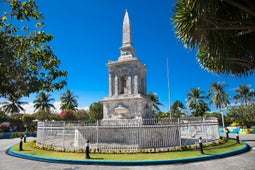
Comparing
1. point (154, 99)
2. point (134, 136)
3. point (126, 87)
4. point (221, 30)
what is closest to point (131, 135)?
point (134, 136)

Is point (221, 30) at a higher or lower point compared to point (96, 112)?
higher

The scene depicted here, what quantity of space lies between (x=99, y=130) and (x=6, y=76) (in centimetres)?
841

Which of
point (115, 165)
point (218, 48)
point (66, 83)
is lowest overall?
point (115, 165)

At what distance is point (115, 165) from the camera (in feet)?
29.4

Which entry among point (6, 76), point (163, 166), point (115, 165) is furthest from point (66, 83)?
point (163, 166)

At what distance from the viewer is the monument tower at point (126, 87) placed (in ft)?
56.6

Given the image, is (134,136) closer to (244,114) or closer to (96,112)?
(244,114)

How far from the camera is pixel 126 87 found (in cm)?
1936

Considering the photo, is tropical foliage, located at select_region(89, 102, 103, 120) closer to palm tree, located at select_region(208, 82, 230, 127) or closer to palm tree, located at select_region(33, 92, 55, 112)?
palm tree, located at select_region(33, 92, 55, 112)

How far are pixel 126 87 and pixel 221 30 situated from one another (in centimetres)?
1198

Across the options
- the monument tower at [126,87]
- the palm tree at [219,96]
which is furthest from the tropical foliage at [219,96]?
the monument tower at [126,87]

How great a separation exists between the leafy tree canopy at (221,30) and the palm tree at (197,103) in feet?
116

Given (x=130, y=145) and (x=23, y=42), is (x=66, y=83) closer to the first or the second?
(x=23, y=42)

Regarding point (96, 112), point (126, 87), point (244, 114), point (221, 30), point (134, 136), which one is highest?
point (221, 30)
